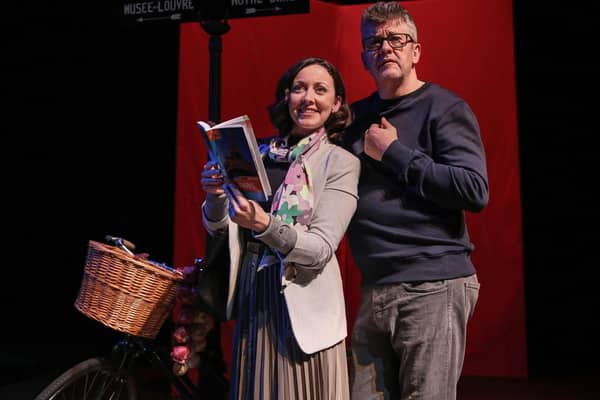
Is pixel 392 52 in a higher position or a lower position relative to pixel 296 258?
higher

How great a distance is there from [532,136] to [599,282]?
46.1 inches

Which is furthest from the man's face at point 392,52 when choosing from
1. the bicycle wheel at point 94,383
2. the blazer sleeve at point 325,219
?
the bicycle wheel at point 94,383

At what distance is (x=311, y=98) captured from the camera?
1.78 m

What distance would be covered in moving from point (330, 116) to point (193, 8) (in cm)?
115

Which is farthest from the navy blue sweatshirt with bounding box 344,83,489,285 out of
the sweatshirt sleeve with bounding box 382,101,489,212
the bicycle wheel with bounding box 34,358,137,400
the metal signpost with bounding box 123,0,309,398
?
the bicycle wheel with bounding box 34,358,137,400

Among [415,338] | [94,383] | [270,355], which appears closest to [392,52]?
[415,338]

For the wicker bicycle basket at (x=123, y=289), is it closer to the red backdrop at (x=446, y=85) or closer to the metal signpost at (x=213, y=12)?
the metal signpost at (x=213, y=12)

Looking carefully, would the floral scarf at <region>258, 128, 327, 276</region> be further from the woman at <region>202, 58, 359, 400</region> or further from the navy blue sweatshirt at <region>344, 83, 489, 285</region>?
the navy blue sweatshirt at <region>344, 83, 489, 285</region>

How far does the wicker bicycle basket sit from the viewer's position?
6.44 ft

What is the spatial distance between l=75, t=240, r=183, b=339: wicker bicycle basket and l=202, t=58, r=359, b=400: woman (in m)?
0.33

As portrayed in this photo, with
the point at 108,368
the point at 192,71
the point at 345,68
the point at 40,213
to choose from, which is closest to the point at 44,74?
the point at 40,213

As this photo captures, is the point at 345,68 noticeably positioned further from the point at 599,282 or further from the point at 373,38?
the point at 599,282

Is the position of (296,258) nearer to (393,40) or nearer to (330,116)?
(330,116)

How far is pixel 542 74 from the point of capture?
14.3 feet
